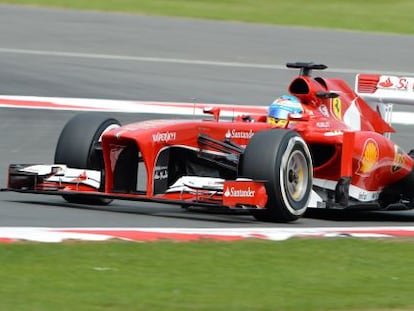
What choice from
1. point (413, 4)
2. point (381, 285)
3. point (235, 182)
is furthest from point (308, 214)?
point (413, 4)

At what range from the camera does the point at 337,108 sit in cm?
1166

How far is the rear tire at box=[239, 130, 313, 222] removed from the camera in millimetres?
10305

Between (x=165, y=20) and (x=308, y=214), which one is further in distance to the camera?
(x=165, y=20)

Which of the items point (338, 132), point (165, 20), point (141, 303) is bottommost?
point (141, 303)

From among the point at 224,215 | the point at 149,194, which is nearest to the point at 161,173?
the point at 149,194

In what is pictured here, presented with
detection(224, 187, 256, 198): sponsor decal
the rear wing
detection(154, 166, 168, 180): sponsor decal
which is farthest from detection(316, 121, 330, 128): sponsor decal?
detection(154, 166, 168, 180): sponsor decal

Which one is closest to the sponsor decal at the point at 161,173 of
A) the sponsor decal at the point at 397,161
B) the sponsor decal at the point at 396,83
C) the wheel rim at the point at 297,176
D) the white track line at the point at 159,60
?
the wheel rim at the point at 297,176

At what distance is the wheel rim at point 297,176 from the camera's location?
34.8 ft

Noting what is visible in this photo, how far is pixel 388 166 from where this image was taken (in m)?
11.6

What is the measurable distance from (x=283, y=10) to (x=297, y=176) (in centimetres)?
2077

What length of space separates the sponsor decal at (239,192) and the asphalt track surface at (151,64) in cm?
71

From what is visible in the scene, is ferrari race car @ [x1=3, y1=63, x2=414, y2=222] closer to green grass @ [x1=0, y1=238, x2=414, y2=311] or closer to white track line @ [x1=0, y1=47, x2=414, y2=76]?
green grass @ [x1=0, y1=238, x2=414, y2=311]

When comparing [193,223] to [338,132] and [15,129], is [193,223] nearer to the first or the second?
[338,132]

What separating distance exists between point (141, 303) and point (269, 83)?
14671mm
